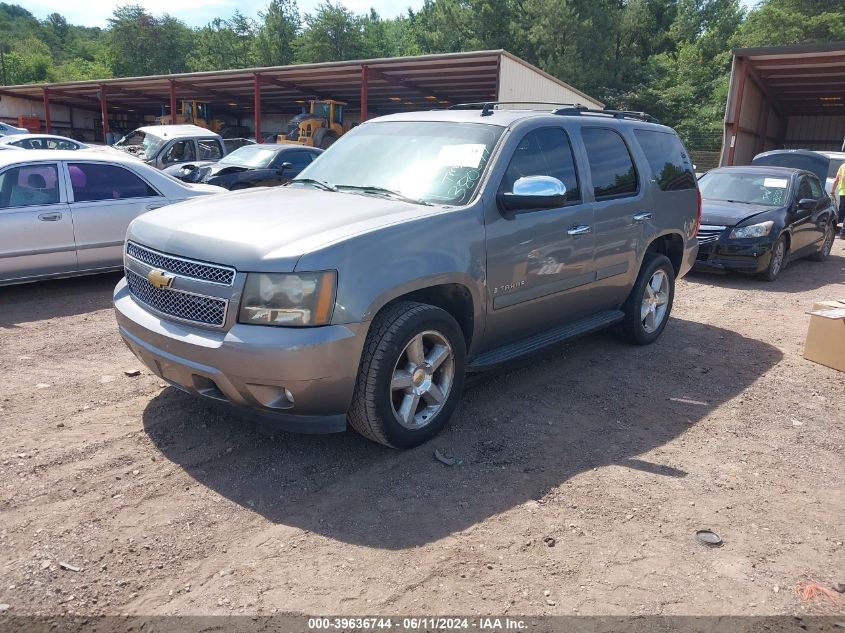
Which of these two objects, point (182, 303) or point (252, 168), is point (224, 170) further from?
point (182, 303)

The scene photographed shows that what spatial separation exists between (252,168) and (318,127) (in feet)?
48.1

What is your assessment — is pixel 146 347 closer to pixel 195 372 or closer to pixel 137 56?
pixel 195 372

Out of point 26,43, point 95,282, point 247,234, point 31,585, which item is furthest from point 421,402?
point 26,43

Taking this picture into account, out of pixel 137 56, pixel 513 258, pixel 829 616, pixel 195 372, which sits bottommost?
pixel 829 616

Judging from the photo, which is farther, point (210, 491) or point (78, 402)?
point (78, 402)

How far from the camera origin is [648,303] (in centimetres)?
606

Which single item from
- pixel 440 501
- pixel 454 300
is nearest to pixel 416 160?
pixel 454 300

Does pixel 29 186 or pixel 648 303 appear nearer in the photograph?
pixel 648 303

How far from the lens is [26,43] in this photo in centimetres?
8406

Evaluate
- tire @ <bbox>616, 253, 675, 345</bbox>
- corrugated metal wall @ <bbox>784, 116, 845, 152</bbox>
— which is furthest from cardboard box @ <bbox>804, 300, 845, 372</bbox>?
corrugated metal wall @ <bbox>784, 116, 845, 152</bbox>

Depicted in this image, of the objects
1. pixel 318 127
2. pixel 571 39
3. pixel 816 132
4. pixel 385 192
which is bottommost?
pixel 385 192

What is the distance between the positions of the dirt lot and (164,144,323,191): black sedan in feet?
26.4

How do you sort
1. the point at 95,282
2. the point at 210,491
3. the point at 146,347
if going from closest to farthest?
the point at 210,491 < the point at 146,347 < the point at 95,282

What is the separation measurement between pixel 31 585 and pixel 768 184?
1085 centimetres
